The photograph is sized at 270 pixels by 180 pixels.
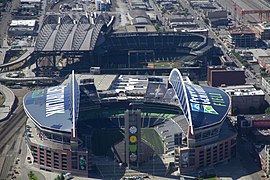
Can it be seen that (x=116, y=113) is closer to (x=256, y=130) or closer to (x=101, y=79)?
(x=101, y=79)

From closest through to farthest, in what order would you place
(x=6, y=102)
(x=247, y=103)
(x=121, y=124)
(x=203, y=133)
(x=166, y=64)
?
(x=203, y=133)
(x=121, y=124)
(x=247, y=103)
(x=6, y=102)
(x=166, y=64)

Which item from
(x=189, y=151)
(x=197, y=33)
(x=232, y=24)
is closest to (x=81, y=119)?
(x=189, y=151)

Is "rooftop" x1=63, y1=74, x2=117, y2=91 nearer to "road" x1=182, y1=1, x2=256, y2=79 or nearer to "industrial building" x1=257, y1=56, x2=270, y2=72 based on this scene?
"road" x1=182, y1=1, x2=256, y2=79

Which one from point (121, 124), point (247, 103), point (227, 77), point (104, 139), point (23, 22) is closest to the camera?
point (104, 139)

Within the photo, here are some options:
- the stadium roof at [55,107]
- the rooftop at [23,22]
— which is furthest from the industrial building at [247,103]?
the rooftop at [23,22]

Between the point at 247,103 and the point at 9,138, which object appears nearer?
the point at 9,138

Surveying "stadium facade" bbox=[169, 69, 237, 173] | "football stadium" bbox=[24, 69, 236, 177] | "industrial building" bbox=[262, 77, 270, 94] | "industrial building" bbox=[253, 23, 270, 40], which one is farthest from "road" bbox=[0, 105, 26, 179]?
"industrial building" bbox=[253, 23, 270, 40]

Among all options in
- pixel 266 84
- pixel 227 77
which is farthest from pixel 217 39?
pixel 227 77
